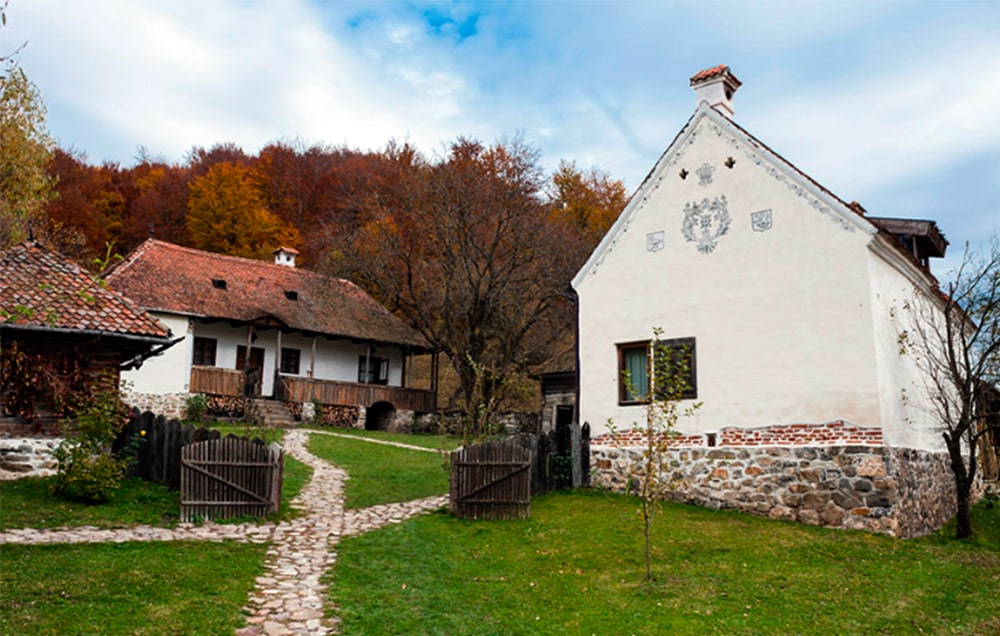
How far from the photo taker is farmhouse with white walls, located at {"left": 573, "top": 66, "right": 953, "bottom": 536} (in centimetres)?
1191

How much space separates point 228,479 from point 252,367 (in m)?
18.4

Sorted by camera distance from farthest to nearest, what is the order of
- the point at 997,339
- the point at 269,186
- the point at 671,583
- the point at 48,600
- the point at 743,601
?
the point at 269,186, the point at 997,339, the point at 671,583, the point at 743,601, the point at 48,600

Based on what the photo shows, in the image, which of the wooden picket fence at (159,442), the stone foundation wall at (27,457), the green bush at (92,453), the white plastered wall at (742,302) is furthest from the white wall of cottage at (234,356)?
the white plastered wall at (742,302)

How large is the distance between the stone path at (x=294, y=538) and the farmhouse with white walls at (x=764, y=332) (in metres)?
4.71

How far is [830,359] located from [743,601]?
560cm

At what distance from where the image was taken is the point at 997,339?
39.6 ft

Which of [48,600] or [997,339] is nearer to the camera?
[48,600]

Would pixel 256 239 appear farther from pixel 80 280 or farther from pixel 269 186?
pixel 80 280

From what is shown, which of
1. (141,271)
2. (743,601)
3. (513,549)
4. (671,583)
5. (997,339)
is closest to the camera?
(743,601)

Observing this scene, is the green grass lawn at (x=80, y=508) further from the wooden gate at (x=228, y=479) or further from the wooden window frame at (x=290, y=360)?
the wooden window frame at (x=290, y=360)

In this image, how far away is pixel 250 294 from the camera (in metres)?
29.0

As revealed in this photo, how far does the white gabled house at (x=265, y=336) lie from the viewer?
83.5ft

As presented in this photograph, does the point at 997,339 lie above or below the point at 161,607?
above

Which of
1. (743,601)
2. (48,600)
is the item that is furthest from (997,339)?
(48,600)
